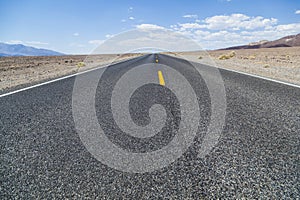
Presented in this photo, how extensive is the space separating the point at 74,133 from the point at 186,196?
151cm

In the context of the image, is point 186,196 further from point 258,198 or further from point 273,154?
point 273,154

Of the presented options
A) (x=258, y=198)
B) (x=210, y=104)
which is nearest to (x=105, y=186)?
(x=258, y=198)

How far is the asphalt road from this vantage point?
4.66 feet

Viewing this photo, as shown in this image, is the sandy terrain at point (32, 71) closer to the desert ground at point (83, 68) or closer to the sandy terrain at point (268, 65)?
the desert ground at point (83, 68)

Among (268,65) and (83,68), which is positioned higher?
(83,68)

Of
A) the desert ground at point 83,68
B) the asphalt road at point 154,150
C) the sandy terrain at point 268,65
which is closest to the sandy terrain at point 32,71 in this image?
the desert ground at point 83,68

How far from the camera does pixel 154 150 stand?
1.95 metres

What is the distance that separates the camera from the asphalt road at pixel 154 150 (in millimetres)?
1421

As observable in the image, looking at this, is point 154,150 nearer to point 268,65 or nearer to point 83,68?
point 83,68

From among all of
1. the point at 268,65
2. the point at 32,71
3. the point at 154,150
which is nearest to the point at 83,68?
the point at 32,71

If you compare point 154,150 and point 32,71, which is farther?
point 32,71

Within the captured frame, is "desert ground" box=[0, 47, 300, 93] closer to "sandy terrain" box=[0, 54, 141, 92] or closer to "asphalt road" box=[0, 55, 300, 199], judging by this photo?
"sandy terrain" box=[0, 54, 141, 92]

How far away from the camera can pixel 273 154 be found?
1.87 m

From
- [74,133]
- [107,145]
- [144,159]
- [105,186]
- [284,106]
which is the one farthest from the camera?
[284,106]
